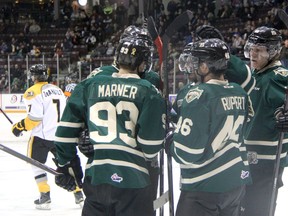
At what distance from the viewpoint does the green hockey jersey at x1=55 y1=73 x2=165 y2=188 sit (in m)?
2.06

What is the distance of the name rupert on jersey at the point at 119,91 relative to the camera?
205 centimetres

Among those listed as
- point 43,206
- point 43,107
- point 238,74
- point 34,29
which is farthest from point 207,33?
point 34,29

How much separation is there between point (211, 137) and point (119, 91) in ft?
1.25

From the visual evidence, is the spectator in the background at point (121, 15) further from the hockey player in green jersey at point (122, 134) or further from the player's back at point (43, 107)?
the hockey player in green jersey at point (122, 134)

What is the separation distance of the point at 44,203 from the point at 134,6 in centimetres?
1124

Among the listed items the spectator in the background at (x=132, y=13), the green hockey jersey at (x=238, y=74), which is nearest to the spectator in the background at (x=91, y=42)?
the spectator in the background at (x=132, y=13)

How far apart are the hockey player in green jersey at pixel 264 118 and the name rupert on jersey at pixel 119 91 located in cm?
76

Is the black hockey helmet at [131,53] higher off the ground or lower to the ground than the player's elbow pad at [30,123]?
higher

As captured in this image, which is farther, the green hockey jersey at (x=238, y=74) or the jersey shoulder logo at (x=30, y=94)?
the jersey shoulder logo at (x=30, y=94)

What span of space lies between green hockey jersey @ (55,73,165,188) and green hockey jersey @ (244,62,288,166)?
658 millimetres

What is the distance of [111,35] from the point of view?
1522 cm

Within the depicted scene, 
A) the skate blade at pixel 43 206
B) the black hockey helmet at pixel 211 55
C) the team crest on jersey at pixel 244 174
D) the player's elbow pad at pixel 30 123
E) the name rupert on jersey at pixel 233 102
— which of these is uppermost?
the black hockey helmet at pixel 211 55

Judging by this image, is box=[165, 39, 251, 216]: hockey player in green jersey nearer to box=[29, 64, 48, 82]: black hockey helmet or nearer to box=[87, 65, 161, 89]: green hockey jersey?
box=[87, 65, 161, 89]: green hockey jersey

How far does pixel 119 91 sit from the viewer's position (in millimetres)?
2055
